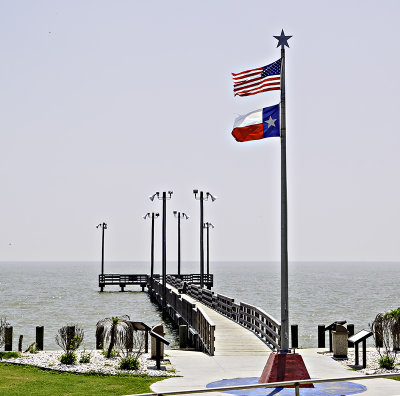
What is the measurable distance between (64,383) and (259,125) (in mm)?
7706

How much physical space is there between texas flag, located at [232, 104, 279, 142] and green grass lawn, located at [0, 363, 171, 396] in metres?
6.39

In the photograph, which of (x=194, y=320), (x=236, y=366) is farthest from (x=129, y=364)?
(x=194, y=320)

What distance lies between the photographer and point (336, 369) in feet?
62.2

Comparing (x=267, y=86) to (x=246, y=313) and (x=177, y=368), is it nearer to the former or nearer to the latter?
(x=177, y=368)

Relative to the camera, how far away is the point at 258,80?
55.9 feet

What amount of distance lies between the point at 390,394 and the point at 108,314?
45.4m

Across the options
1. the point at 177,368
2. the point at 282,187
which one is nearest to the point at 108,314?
the point at 177,368

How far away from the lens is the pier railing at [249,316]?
78.6ft

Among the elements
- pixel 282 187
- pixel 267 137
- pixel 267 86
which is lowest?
pixel 282 187

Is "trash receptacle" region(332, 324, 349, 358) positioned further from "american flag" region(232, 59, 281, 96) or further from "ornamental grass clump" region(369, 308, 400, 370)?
"american flag" region(232, 59, 281, 96)

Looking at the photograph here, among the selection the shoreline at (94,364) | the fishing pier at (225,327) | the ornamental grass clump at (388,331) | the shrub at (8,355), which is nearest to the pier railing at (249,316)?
the fishing pier at (225,327)

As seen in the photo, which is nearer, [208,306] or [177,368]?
[177,368]

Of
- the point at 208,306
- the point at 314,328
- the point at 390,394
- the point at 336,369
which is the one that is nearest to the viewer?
the point at 390,394

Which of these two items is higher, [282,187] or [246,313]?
[282,187]
